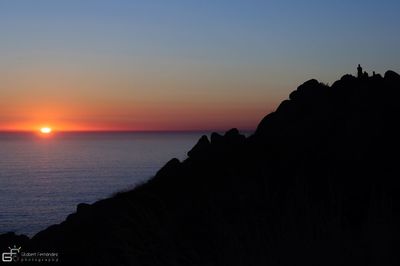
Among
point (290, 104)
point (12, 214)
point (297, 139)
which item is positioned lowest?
point (12, 214)

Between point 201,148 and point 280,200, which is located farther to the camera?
point 201,148

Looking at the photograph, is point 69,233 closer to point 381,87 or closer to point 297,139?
point 297,139

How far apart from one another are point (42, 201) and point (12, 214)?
17012mm

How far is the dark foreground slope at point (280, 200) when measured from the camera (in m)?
7.25

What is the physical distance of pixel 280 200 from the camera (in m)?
13.4

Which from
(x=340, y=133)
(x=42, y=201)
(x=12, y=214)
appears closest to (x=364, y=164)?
(x=340, y=133)

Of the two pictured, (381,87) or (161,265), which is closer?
(161,265)

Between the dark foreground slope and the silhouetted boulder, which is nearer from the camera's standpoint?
the dark foreground slope

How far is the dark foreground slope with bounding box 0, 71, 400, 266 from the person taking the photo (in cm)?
725

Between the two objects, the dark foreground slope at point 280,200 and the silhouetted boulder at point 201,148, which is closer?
the dark foreground slope at point 280,200

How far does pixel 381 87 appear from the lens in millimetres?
21828

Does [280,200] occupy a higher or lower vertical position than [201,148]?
lower

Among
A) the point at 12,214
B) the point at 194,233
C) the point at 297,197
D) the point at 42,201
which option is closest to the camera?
the point at 297,197

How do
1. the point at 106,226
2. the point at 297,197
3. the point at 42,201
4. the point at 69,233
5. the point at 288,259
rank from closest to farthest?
the point at 288,259, the point at 297,197, the point at 106,226, the point at 69,233, the point at 42,201
